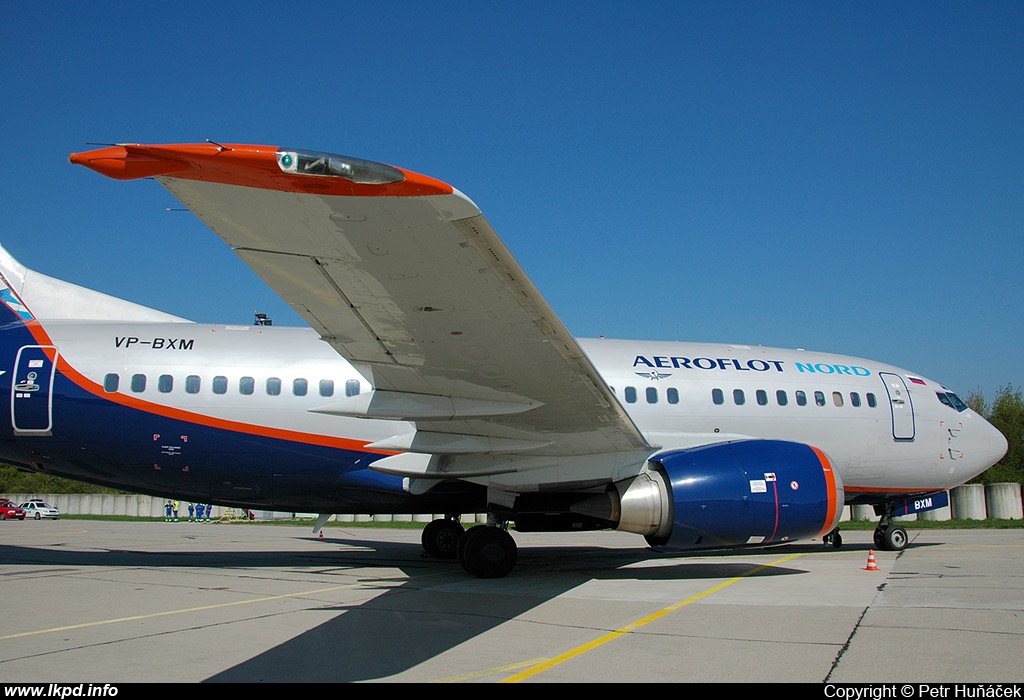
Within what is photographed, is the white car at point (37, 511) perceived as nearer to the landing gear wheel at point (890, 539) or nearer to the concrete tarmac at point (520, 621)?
the concrete tarmac at point (520, 621)

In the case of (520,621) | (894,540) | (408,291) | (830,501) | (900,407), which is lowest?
(894,540)

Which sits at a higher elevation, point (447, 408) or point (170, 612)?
point (447, 408)

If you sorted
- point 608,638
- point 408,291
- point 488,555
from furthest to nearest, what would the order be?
point 488,555
point 608,638
point 408,291

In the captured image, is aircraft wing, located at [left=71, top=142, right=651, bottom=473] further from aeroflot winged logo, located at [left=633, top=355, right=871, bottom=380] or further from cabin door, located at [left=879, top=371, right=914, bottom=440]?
cabin door, located at [left=879, top=371, right=914, bottom=440]

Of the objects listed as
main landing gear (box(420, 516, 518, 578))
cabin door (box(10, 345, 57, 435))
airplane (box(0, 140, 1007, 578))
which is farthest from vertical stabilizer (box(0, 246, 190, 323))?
main landing gear (box(420, 516, 518, 578))

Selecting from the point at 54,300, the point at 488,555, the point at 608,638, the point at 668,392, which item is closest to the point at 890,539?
the point at 668,392

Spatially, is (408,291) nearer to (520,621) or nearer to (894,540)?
(520,621)

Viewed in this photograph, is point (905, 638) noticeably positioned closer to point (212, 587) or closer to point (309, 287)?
point (309, 287)

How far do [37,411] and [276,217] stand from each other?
8.53 m

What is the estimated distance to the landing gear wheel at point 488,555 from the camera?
10.3m

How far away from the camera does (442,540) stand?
1345 cm

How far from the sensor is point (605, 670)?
5.14 m

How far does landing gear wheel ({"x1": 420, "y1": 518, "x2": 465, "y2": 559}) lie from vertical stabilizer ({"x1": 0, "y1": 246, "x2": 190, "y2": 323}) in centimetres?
569

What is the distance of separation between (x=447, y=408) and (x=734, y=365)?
639 centimetres
